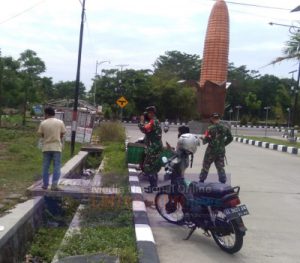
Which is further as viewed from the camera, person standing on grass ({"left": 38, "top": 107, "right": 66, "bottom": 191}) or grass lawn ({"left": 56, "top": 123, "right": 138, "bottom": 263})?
person standing on grass ({"left": 38, "top": 107, "right": 66, "bottom": 191})

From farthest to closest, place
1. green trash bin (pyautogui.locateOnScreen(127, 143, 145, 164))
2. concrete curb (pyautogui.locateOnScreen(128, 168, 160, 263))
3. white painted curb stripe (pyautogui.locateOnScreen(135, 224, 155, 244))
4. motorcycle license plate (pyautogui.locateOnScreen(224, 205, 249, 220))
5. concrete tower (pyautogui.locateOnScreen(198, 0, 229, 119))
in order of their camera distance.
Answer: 1. concrete tower (pyautogui.locateOnScreen(198, 0, 229, 119))
2. green trash bin (pyautogui.locateOnScreen(127, 143, 145, 164))
3. white painted curb stripe (pyautogui.locateOnScreen(135, 224, 155, 244))
4. motorcycle license plate (pyautogui.locateOnScreen(224, 205, 249, 220))
5. concrete curb (pyautogui.locateOnScreen(128, 168, 160, 263))

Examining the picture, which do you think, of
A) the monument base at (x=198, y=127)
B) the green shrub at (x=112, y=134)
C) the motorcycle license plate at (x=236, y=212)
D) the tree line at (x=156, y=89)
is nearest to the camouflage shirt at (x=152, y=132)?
the motorcycle license plate at (x=236, y=212)

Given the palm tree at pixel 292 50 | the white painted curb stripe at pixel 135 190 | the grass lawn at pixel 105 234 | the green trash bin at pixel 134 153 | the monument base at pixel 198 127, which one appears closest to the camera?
the grass lawn at pixel 105 234

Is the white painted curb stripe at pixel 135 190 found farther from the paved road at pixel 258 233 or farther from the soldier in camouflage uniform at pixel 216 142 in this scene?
the soldier in camouflage uniform at pixel 216 142

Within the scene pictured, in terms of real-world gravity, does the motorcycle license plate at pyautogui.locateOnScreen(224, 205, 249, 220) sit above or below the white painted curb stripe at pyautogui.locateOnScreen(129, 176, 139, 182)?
above

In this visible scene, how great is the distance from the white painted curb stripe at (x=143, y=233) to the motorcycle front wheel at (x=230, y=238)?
2.55 ft

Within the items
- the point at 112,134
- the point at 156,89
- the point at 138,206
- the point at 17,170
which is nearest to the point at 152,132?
the point at 138,206

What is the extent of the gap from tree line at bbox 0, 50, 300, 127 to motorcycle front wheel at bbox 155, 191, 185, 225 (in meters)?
26.1

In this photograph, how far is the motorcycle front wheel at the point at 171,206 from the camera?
6781mm

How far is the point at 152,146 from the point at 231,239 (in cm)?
450

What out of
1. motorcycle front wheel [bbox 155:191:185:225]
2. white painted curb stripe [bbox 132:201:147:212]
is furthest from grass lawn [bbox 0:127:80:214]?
motorcycle front wheel [bbox 155:191:185:225]

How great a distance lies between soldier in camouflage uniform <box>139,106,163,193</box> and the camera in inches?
386

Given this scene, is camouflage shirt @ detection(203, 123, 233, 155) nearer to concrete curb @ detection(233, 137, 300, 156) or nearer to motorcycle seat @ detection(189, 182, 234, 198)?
motorcycle seat @ detection(189, 182, 234, 198)

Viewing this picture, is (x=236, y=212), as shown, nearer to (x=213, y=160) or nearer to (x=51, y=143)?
(x=51, y=143)
